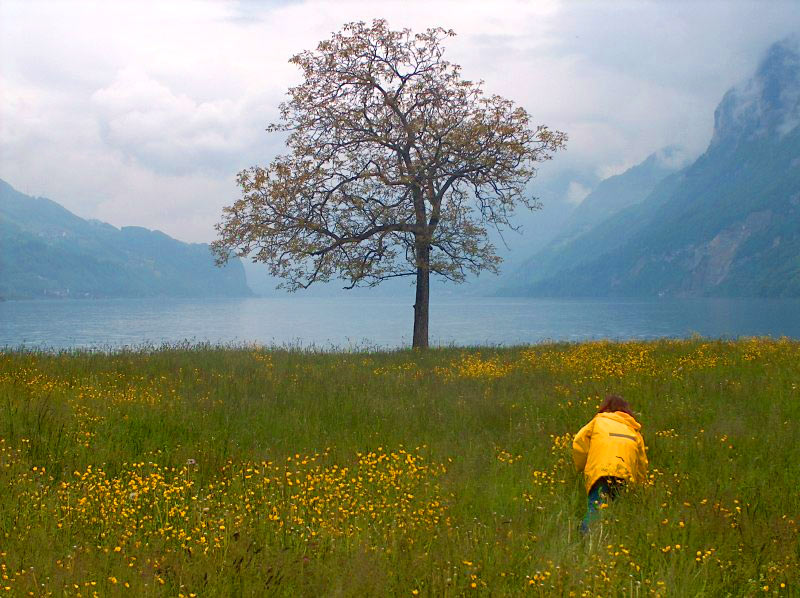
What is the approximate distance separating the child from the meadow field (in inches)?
7.6

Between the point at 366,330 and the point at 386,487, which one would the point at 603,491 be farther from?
the point at 366,330

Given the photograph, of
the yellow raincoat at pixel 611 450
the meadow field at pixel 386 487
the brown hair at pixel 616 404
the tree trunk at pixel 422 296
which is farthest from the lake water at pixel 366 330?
the yellow raincoat at pixel 611 450

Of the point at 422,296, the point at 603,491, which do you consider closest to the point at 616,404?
the point at 603,491

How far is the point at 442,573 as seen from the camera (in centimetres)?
522

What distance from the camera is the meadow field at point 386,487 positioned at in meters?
5.17

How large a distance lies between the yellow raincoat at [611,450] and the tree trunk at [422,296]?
1691cm

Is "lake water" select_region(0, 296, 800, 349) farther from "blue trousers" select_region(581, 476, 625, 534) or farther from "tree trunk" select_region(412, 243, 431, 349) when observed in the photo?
"blue trousers" select_region(581, 476, 625, 534)

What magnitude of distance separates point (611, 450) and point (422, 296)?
18.4 metres

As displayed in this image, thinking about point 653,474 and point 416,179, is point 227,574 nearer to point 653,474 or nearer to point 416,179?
point 653,474

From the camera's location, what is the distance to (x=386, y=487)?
722 centimetres

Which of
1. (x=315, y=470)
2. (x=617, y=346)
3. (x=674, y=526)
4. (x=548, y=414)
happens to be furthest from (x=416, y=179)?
(x=674, y=526)

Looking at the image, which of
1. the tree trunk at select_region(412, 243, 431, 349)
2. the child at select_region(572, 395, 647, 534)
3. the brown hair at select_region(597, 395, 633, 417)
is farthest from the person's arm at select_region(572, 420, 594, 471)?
the tree trunk at select_region(412, 243, 431, 349)

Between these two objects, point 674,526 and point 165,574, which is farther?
point 674,526

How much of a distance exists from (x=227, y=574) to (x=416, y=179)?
66.3 feet
